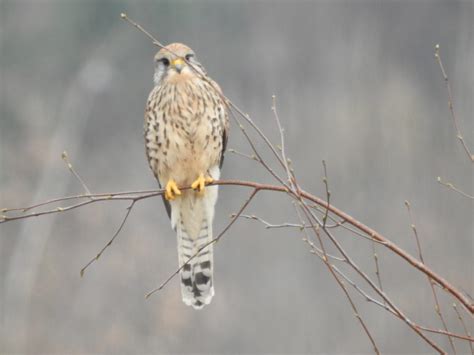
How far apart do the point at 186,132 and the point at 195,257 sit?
0.52 m

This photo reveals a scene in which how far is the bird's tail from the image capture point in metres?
3.65

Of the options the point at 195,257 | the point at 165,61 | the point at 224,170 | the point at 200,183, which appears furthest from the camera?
the point at 224,170

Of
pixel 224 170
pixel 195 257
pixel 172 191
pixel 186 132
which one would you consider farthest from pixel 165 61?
pixel 224 170

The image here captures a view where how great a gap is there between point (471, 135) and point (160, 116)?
6.65 metres

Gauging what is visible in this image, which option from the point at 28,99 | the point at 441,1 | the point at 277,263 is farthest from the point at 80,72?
the point at 441,1

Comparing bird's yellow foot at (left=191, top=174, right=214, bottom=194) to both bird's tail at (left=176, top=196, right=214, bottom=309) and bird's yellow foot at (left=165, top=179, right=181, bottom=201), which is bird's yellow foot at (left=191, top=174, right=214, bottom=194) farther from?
bird's tail at (left=176, top=196, right=214, bottom=309)

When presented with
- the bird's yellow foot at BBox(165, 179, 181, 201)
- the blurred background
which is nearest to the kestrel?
the bird's yellow foot at BBox(165, 179, 181, 201)

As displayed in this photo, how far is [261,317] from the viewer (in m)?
9.45

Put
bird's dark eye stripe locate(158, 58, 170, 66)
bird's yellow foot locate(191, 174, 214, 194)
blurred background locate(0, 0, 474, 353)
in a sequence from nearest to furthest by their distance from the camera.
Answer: bird's yellow foot locate(191, 174, 214, 194), bird's dark eye stripe locate(158, 58, 170, 66), blurred background locate(0, 0, 474, 353)

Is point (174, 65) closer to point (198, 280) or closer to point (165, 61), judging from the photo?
point (165, 61)

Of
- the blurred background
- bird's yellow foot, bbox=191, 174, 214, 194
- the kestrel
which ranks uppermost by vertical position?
the blurred background

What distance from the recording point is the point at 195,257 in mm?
3682

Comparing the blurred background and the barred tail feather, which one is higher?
the blurred background

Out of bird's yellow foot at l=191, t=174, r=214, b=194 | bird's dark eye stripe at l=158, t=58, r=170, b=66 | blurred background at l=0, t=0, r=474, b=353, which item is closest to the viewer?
bird's yellow foot at l=191, t=174, r=214, b=194
